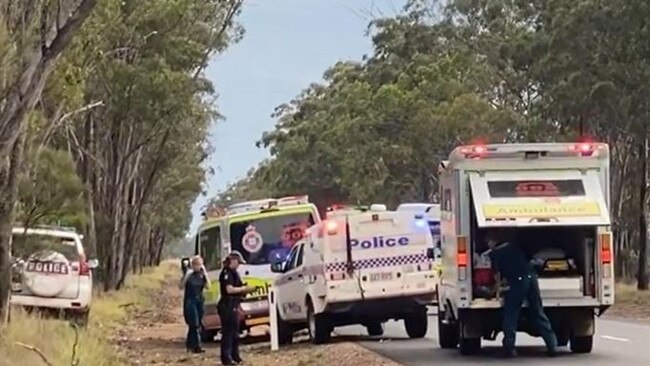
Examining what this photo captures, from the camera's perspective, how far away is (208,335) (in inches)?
1053

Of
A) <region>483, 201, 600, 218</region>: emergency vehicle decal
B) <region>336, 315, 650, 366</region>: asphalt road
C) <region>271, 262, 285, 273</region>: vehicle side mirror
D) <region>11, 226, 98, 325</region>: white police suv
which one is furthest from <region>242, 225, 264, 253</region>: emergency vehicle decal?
<region>483, 201, 600, 218</region>: emergency vehicle decal

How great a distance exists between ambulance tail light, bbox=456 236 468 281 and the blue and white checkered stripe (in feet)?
13.8

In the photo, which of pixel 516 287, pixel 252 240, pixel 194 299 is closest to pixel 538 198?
pixel 516 287

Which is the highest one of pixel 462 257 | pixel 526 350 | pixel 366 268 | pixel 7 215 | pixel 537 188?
pixel 537 188

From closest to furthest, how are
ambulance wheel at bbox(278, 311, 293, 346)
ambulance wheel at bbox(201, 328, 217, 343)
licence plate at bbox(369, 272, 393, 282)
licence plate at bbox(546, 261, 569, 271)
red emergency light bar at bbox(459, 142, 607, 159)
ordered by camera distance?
red emergency light bar at bbox(459, 142, 607, 159)
licence plate at bbox(546, 261, 569, 271)
licence plate at bbox(369, 272, 393, 282)
ambulance wheel at bbox(278, 311, 293, 346)
ambulance wheel at bbox(201, 328, 217, 343)

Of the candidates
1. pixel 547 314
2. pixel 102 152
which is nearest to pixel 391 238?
pixel 547 314

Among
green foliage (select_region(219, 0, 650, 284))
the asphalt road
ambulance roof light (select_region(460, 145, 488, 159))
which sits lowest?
the asphalt road

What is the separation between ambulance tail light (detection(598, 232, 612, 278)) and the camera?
18.0 m

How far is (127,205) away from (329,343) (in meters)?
27.2

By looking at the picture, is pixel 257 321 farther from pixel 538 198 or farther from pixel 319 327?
pixel 538 198

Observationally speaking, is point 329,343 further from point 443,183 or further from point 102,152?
point 102,152

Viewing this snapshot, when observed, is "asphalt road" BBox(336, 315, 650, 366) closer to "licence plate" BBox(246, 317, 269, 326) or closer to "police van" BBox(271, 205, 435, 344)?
"police van" BBox(271, 205, 435, 344)

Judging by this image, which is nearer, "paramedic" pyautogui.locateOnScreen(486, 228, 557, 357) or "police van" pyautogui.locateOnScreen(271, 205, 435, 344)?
"paramedic" pyautogui.locateOnScreen(486, 228, 557, 357)

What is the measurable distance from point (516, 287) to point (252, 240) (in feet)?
26.8
